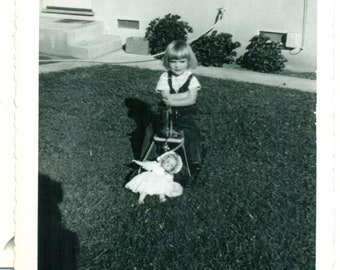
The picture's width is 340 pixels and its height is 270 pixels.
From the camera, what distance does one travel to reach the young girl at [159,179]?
1787 millimetres

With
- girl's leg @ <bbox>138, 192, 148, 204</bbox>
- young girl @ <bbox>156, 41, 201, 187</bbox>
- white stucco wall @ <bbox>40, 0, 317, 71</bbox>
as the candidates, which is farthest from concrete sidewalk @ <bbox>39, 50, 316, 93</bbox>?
girl's leg @ <bbox>138, 192, 148, 204</bbox>

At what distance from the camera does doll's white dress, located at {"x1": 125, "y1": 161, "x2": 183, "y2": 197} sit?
1.79m

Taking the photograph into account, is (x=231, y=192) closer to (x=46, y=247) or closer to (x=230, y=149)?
(x=230, y=149)

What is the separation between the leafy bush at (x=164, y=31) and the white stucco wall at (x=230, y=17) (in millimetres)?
66

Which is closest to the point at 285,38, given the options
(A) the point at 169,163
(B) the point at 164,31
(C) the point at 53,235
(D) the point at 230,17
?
(D) the point at 230,17

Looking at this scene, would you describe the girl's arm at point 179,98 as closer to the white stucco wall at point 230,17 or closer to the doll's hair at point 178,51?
the doll's hair at point 178,51

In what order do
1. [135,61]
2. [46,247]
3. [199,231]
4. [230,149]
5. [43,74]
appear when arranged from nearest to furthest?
1. [46,247]
2. [199,231]
3. [230,149]
4. [43,74]
5. [135,61]

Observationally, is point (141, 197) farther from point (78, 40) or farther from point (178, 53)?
point (78, 40)

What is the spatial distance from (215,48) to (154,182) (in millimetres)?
1554

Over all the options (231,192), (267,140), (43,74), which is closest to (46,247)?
(231,192)

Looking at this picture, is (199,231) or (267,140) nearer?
(199,231)

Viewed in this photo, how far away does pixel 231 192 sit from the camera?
180 centimetres

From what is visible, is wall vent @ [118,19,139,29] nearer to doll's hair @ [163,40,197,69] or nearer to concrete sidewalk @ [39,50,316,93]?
concrete sidewalk @ [39,50,316,93]
